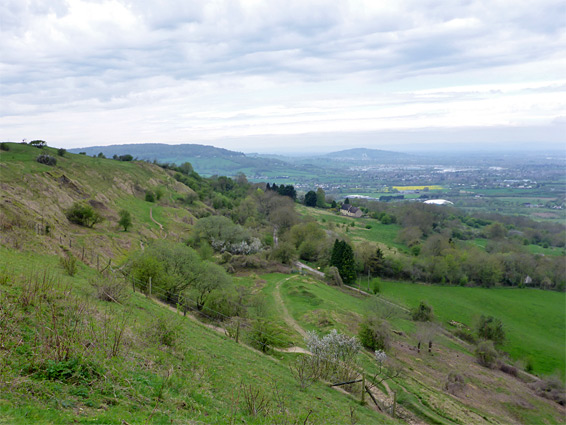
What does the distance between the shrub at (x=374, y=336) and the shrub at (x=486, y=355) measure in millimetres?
12905

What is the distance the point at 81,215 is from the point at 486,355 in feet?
153

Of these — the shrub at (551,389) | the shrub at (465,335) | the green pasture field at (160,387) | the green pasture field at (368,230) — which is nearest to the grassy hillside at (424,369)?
the shrub at (551,389)

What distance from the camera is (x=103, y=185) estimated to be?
59969mm

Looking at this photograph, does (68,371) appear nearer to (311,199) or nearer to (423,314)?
(423,314)

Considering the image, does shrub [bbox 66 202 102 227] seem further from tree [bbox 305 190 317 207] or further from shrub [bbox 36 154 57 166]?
tree [bbox 305 190 317 207]

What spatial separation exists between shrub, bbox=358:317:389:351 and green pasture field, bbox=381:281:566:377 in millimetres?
19505

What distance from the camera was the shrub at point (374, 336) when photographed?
97.9 feet

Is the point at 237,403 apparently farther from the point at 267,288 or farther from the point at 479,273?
the point at 479,273

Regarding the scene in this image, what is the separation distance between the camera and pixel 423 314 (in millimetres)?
43031

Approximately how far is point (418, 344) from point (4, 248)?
35048 mm

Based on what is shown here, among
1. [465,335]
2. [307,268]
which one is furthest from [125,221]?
[465,335]

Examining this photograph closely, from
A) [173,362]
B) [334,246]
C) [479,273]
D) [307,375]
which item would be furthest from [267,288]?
[479,273]

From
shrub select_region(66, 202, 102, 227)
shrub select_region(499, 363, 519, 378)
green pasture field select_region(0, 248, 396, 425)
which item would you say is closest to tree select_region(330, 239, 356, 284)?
shrub select_region(499, 363, 519, 378)

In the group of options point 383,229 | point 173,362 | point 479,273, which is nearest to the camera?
point 173,362
